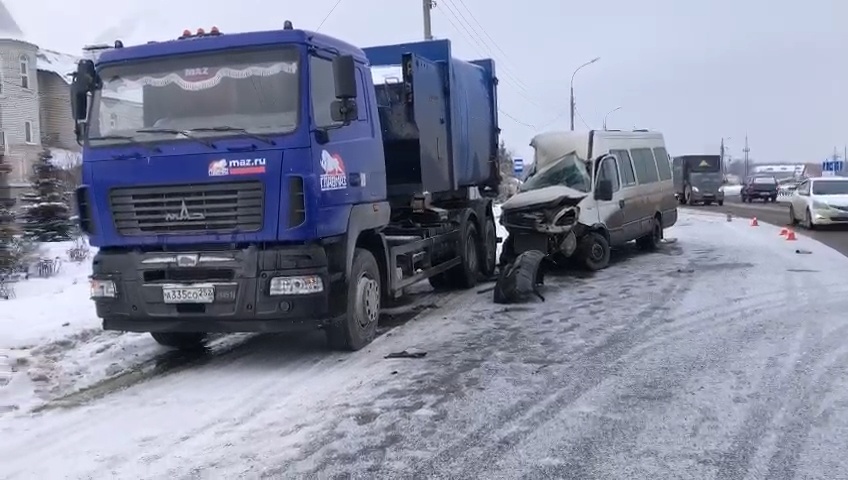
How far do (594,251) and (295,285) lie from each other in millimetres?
7489

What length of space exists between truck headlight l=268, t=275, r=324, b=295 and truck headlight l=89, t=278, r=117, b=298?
1.49m

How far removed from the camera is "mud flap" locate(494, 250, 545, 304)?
10344 millimetres

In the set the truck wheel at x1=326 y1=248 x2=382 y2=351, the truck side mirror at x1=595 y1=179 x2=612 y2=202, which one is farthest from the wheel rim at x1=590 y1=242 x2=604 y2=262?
the truck wheel at x1=326 y1=248 x2=382 y2=351

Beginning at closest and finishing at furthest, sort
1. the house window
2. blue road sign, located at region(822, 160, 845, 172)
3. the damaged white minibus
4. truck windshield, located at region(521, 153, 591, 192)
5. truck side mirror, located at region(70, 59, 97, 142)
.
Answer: truck side mirror, located at region(70, 59, 97, 142), the damaged white minibus, truck windshield, located at region(521, 153, 591, 192), the house window, blue road sign, located at region(822, 160, 845, 172)

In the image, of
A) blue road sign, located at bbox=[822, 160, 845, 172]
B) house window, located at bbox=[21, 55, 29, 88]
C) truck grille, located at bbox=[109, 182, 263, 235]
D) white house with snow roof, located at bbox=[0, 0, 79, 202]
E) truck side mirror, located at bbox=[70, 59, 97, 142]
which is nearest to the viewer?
truck grille, located at bbox=[109, 182, 263, 235]

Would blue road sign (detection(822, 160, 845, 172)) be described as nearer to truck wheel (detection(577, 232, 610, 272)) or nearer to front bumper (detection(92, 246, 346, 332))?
truck wheel (detection(577, 232, 610, 272))

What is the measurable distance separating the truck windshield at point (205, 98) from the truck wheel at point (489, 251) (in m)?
6.26

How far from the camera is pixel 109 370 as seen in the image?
24.1ft

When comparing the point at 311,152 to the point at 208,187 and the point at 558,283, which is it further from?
the point at 558,283

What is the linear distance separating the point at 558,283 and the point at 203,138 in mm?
6758

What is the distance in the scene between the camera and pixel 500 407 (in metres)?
5.73

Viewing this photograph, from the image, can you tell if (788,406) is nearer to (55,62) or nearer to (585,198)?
(585,198)

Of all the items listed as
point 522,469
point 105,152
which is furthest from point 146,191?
point 522,469

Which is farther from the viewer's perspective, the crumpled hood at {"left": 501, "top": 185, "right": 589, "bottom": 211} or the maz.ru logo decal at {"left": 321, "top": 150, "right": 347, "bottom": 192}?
the crumpled hood at {"left": 501, "top": 185, "right": 589, "bottom": 211}
